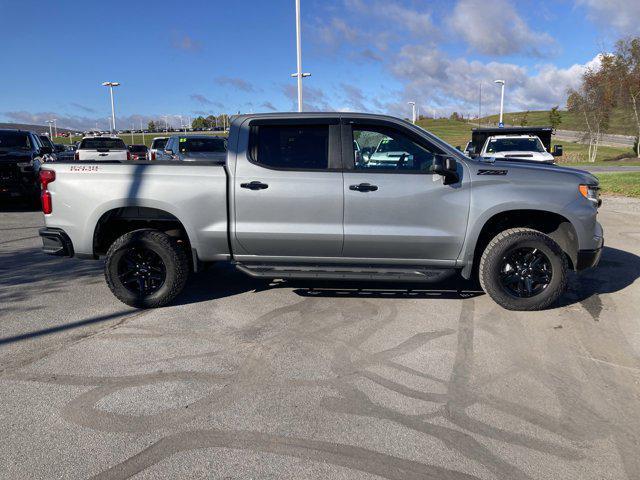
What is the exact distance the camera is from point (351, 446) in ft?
9.41

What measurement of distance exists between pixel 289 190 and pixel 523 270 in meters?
2.45

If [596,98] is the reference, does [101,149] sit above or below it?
below

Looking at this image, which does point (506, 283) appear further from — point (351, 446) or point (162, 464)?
point (162, 464)

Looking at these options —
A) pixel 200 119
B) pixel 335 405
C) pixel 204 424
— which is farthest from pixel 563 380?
pixel 200 119

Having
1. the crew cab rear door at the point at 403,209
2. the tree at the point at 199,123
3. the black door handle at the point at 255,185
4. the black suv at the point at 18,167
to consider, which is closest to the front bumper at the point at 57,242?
the black door handle at the point at 255,185

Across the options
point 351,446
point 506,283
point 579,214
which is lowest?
point 351,446

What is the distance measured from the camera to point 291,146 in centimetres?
514

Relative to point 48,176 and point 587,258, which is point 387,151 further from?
point 48,176

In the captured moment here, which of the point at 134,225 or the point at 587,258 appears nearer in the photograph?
the point at 587,258

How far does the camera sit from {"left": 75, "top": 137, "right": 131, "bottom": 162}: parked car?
14.7 m

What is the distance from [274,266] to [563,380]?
9.10 feet

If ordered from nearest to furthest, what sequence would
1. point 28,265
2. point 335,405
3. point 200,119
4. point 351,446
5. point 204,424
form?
point 351,446, point 204,424, point 335,405, point 28,265, point 200,119

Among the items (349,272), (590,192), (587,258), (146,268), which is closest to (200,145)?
(146,268)

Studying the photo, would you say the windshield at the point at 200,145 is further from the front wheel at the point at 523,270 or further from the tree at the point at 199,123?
the tree at the point at 199,123
